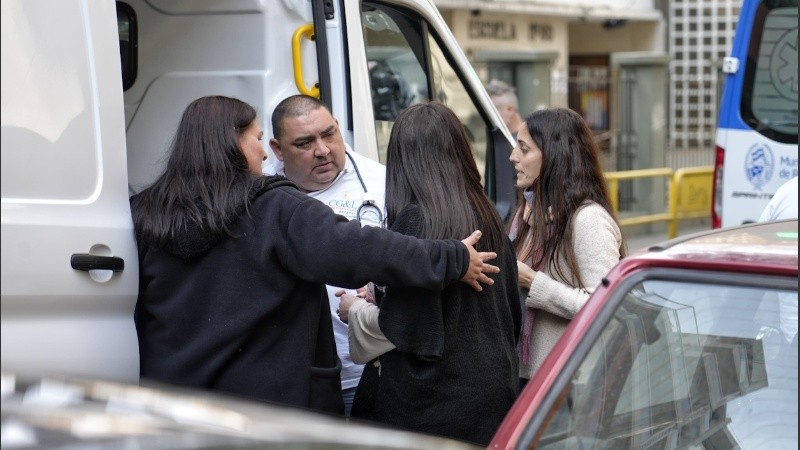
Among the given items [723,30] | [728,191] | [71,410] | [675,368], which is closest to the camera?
[71,410]

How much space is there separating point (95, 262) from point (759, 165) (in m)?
5.75

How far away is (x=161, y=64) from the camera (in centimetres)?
464

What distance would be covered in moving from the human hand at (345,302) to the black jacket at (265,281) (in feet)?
0.99

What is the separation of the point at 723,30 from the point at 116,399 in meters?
23.4

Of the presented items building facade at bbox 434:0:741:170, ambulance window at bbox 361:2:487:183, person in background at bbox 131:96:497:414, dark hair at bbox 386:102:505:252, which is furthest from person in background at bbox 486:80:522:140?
building facade at bbox 434:0:741:170

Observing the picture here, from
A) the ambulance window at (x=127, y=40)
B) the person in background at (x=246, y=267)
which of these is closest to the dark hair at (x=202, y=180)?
the person in background at (x=246, y=267)

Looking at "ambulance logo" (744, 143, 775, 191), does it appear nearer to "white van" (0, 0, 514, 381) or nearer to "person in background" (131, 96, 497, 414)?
"white van" (0, 0, 514, 381)

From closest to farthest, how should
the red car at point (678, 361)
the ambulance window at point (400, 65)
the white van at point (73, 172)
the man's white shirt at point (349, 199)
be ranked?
the red car at point (678, 361)
the white van at point (73, 172)
the man's white shirt at point (349, 199)
the ambulance window at point (400, 65)

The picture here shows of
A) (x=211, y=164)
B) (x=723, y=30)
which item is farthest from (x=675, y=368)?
(x=723, y=30)

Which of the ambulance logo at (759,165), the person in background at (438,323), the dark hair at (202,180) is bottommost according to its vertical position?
the ambulance logo at (759,165)

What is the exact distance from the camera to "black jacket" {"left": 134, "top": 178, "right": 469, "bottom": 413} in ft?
10.4

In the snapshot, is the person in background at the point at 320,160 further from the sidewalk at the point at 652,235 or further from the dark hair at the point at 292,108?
the sidewalk at the point at 652,235

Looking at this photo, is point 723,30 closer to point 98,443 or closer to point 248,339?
point 248,339

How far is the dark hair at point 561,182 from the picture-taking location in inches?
154
